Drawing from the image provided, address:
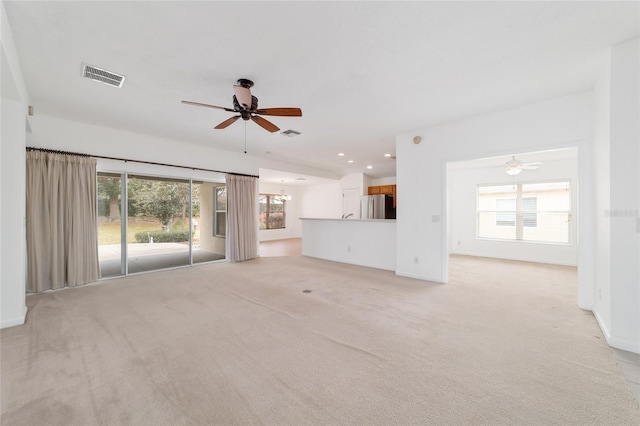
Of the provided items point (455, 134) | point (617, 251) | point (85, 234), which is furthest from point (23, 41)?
point (617, 251)

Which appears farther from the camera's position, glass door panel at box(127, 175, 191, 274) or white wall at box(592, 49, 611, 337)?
glass door panel at box(127, 175, 191, 274)

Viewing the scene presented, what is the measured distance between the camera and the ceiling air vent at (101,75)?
8.99 ft

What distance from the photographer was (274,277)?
488 centimetres

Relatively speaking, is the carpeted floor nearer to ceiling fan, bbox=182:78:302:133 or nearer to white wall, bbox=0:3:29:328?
white wall, bbox=0:3:29:328

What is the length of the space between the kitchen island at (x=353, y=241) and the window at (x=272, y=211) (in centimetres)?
414

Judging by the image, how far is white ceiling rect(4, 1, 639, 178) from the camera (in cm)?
198

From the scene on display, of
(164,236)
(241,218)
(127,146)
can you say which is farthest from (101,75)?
(241,218)

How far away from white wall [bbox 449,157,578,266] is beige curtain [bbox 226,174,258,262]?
19.0 ft

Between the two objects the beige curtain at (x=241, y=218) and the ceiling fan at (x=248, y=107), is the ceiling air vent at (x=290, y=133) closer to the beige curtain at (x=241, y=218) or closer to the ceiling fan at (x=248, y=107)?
the ceiling fan at (x=248, y=107)

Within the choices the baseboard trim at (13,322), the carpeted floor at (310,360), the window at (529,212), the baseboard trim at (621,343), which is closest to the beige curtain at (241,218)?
the carpeted floor at (310,360)

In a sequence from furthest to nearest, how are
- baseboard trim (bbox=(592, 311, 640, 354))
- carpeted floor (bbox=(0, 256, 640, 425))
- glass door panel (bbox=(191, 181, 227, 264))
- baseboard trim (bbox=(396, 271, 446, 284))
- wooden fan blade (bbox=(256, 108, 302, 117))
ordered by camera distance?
glass door panel (bbox=(191, 181, 227, 264)) → baseboard trim (bbox=(396, 271, 446, 284)) → wooden fan blade (bbox=(256, 108, 302, 117)) → baseboard trim (bbox=(592, 311, 640, 354)) → carpeted floor (bbox=(0, 256, 640, 425))

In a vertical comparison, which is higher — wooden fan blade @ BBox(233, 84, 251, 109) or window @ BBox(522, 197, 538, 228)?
wooden fan blade @ BBox(233, 84, 251, 109)

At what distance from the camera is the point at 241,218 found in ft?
21.1

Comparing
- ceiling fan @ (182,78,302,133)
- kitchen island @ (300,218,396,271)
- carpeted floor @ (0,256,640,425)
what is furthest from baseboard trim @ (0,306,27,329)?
kitchen island @ (300,218,396,271)
